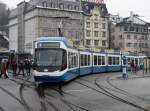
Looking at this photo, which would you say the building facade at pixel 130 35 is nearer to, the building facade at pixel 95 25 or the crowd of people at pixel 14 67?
the building facade at pixel 95 25

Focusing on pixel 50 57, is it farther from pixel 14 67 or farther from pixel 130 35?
pixel 130 35

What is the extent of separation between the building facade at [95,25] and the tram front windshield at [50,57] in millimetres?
70810

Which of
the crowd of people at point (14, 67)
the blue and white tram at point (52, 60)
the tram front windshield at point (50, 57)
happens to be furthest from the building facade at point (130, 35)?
the tram front windshield at point (50, 57)

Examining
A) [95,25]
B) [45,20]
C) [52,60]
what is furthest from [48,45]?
[95,25]

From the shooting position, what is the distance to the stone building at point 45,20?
85562mm

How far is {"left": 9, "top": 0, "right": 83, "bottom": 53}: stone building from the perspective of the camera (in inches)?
3369

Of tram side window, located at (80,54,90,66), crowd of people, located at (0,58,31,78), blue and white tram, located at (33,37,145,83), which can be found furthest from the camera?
tram side window, located at (80,54,90,66)

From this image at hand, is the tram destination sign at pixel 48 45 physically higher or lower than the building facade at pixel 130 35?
lower

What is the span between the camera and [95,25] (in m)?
98.1

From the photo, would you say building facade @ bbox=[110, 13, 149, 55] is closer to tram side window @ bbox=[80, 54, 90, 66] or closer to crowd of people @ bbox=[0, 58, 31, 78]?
tram side window @ bbox=[80, 54, 90, 66]

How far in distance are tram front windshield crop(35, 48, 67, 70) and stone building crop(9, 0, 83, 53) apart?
2230 inches

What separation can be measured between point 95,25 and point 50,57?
247 ft

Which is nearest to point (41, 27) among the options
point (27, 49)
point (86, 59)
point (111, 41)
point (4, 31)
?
point (27, 49)

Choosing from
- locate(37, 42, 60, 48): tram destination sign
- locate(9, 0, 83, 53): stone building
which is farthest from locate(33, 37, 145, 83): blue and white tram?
locate(9, 0, 83, 53): stone building
